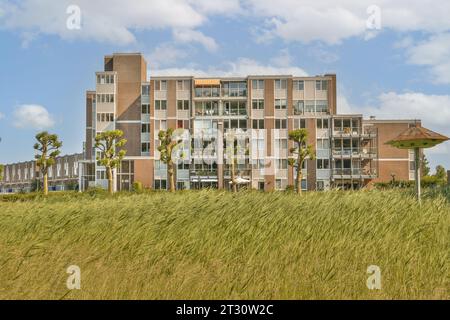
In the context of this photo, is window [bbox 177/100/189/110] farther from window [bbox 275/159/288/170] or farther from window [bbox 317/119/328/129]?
window [bbox 317/119/328/129]

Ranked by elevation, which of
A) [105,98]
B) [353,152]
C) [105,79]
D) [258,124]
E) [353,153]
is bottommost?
[353,153]

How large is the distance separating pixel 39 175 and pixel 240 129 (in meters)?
45.0

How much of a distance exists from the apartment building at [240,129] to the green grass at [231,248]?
4487 cm

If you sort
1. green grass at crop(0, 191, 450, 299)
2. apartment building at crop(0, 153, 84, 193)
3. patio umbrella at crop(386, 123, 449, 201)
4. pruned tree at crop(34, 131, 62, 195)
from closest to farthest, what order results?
green grass at crop(0, 191, 450, 299) → patio umbrella at crop(386, 123, 449, 201) → pruned tree at crop(34, 131, 62, 195) → apartment building at crop(0, 153, 84, 193)

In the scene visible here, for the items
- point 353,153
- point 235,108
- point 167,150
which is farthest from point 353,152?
point 167,150

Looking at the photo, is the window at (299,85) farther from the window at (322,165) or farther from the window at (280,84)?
the window at (322,165)

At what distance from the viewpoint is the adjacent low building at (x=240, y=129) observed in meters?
61.0

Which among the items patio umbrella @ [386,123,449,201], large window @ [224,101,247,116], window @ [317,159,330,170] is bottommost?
window @ [317,159,330,170]

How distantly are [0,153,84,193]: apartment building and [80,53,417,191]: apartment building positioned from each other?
11461 mm

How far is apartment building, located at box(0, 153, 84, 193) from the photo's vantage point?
78488mm

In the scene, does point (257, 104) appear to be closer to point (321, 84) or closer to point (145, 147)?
point (321, 84)

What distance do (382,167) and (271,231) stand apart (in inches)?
2162

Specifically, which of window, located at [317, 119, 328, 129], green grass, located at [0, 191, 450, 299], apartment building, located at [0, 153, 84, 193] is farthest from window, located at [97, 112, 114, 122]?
green grass, located at [0, 191, 450, 299]

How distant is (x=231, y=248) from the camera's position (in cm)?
1139
